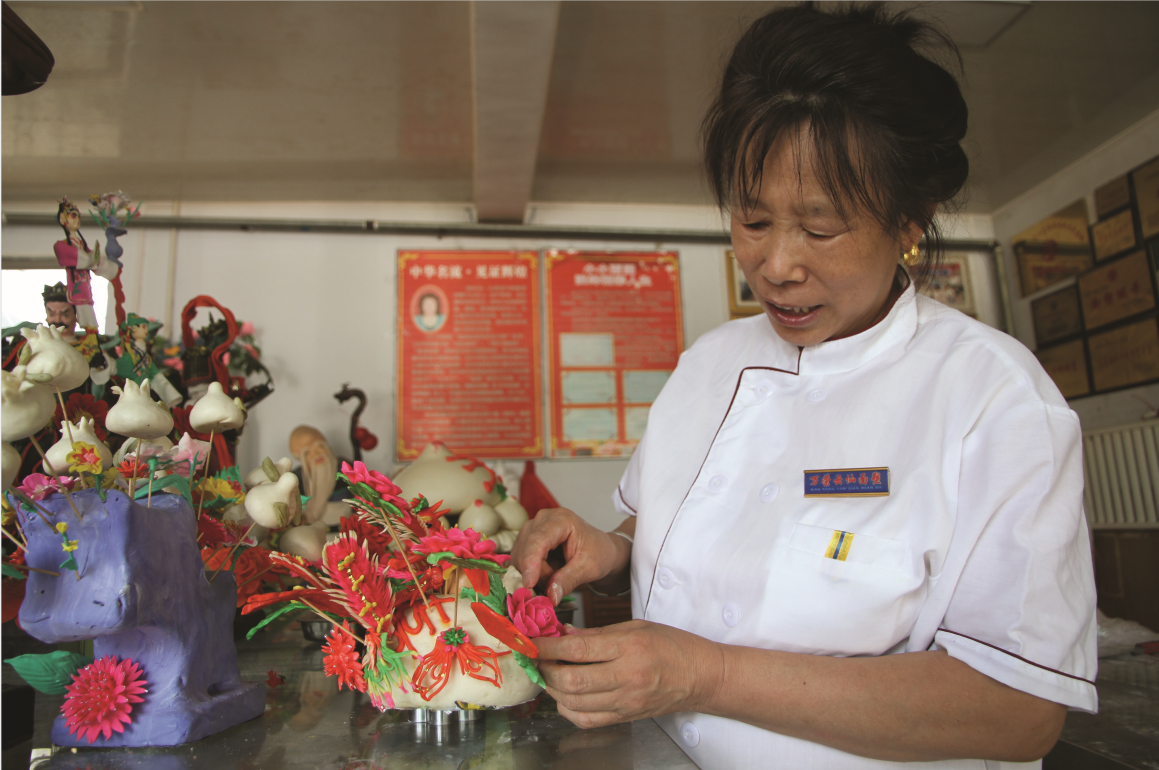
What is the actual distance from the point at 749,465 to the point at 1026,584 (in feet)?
1.25

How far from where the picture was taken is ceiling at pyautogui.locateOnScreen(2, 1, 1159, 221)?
216 centimetres

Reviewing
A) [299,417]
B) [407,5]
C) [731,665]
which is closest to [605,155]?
A: [407,5]

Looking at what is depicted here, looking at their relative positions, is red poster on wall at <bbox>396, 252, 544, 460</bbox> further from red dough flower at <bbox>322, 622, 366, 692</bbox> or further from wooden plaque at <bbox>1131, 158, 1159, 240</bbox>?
wooden plaque at <bbox>1131, 158, 1159, 240</bbox>

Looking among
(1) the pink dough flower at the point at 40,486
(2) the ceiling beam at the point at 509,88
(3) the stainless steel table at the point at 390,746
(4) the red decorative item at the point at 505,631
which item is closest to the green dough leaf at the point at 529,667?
(4) the red decorative item at the point at 505,631

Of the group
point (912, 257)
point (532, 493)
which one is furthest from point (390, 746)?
point (532, 493)

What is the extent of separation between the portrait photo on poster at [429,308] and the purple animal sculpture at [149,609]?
2.32 meters

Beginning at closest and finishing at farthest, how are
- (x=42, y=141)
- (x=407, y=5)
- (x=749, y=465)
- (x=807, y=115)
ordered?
(x=807, y=115), (x=749, y=465), (x=407, y=5), (x=42, y=141)

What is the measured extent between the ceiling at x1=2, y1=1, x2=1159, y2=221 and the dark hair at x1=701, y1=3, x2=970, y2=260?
1.14 m

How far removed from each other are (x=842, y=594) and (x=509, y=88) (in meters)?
1.91

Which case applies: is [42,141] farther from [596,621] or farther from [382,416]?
[596,621]

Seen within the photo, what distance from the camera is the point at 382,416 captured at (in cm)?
319

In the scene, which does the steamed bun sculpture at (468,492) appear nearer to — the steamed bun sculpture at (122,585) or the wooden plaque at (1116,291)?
the steamed bun sculpture at (122,585)

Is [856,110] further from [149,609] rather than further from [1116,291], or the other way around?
[1116,291]

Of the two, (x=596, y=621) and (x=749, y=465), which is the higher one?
(x=749, y=465)
